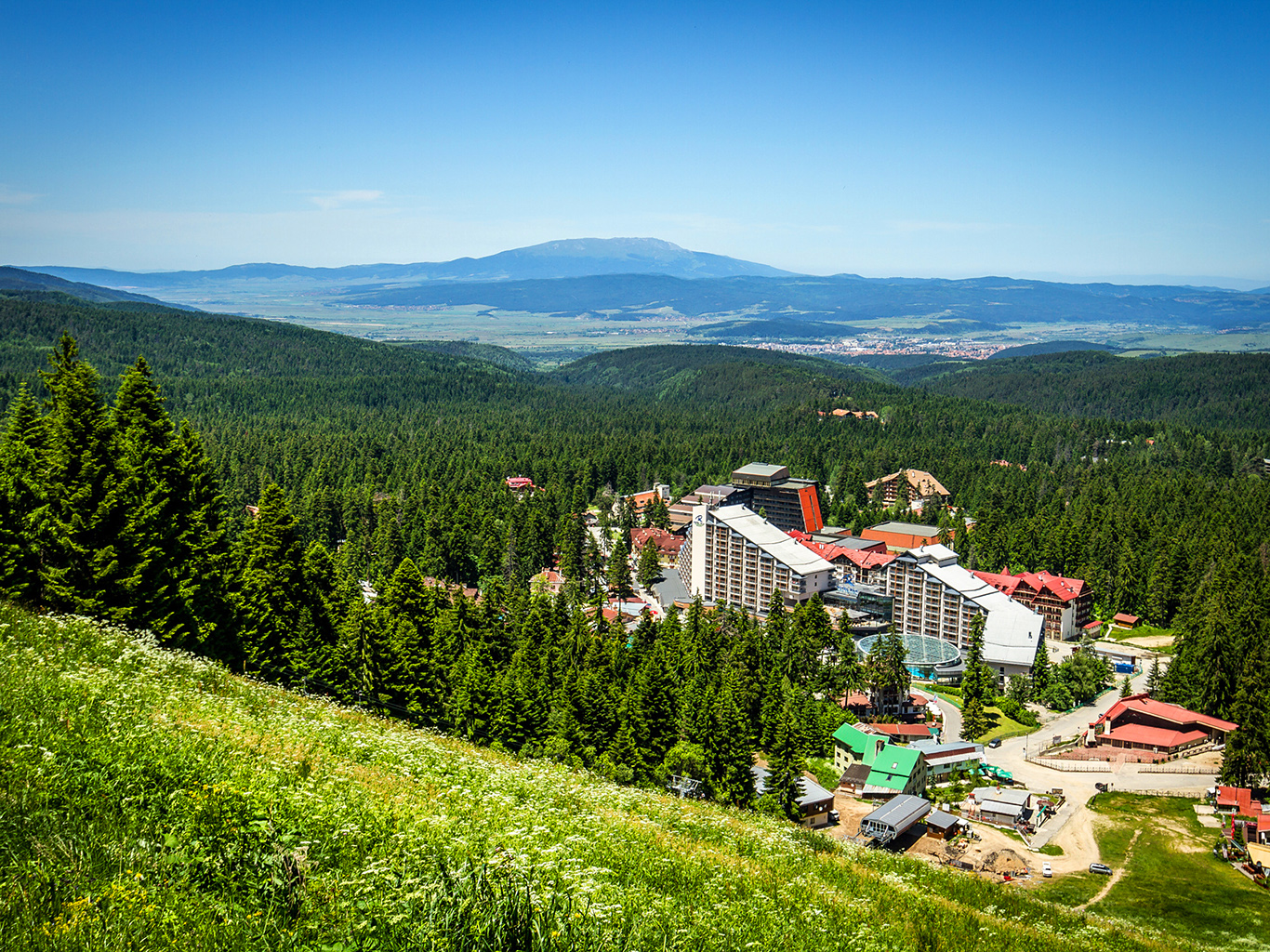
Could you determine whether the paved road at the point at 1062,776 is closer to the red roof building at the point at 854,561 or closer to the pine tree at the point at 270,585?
the red roof building at the point at 854,561

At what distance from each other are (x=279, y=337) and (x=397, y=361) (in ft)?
90.6

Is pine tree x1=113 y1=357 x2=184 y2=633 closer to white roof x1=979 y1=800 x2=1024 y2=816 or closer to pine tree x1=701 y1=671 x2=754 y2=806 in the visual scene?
pine tree x1=701 y1=671 x2=754 y2=806

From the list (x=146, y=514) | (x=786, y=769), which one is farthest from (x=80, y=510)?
(x=786, y=769)

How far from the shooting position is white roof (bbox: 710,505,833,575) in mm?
63156

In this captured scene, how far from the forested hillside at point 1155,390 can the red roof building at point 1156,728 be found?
125437 millimetres

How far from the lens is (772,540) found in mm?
65250

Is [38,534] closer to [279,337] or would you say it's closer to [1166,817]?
[1166,817]

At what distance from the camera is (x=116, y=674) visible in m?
11.9

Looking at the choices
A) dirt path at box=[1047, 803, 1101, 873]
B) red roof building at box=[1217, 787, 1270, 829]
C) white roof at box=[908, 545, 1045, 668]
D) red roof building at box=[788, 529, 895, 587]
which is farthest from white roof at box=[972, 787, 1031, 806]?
red roof building at box=[788, 529, 895, 587]

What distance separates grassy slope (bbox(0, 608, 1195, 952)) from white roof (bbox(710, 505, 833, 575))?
160 feet

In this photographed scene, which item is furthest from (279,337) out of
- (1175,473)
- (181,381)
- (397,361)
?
(1175,473)

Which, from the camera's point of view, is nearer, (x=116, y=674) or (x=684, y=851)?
(x=684, y=851)

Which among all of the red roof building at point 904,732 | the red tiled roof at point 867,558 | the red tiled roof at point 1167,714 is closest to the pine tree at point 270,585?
the red roof building at point 904,732

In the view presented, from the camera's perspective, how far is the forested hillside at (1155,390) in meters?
157
